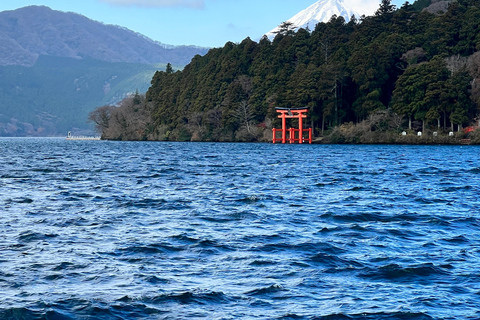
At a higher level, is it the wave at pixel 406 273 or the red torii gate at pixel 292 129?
the red torii gate at pixel 292 129

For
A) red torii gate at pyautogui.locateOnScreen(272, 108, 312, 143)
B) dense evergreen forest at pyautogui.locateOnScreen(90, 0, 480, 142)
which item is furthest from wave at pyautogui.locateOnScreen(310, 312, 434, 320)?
red torii gate at pyautogui.locateOnScreen(272, 108, 312, 143)

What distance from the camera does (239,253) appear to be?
42.4 ft

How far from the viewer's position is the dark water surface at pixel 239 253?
954 centimetres

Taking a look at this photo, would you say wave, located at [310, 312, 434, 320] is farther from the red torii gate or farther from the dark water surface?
the red torii gate

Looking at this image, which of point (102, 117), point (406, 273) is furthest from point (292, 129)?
point (406, 273)

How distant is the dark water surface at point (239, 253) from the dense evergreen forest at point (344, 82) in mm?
56868

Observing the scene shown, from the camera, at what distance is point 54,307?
30.7 ft

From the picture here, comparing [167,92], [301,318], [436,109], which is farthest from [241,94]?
[301,318]

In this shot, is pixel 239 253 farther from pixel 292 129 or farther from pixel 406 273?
pixel 292 129

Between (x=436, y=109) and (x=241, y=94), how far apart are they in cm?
3792

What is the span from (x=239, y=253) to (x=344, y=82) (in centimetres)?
7935

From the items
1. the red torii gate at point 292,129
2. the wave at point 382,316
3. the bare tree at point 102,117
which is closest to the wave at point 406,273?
the wave at point 382,316

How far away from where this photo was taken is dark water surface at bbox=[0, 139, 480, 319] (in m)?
9.54

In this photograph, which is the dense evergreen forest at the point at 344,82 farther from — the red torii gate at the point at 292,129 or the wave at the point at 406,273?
the wave at the point at 406,273
